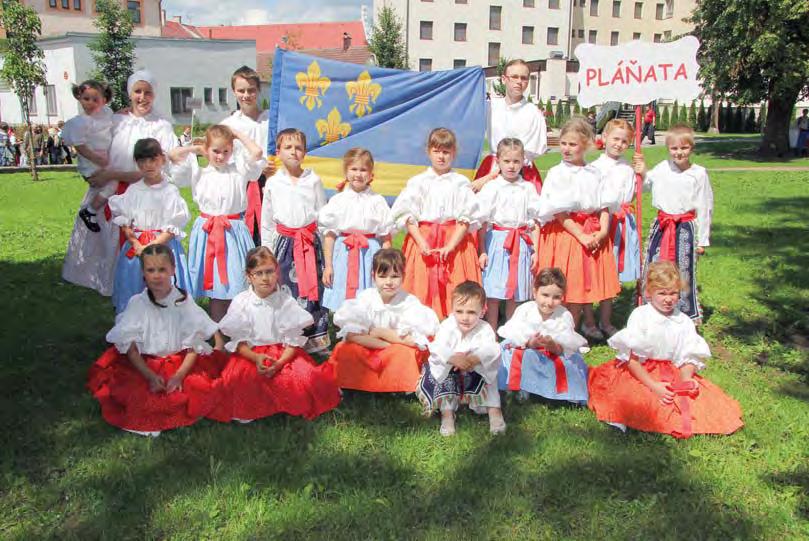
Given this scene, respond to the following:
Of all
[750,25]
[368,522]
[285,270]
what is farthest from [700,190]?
[750,25]

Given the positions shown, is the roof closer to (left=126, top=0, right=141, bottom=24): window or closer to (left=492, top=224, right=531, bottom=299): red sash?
(left=126, top=0, right=141, bottom=24): window

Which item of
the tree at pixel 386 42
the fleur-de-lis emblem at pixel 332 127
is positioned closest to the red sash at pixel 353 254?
the fleur-de-lis emblem at pixel 332 127

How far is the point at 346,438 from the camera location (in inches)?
159

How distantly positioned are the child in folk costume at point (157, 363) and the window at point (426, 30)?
50034mm

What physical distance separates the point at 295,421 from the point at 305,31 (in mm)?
70542

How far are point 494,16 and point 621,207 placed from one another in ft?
168

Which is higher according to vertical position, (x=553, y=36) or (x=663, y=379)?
(x=553, y=36)

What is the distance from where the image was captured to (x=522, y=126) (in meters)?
5.61

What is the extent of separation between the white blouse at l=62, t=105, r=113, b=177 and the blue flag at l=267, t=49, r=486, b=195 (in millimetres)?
1426

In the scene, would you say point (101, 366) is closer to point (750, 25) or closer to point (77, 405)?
point (77, 405)

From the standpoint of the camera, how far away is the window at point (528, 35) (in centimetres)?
5406

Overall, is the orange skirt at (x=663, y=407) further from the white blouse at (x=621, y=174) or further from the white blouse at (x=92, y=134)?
the white blouse at (x=92, y=134)

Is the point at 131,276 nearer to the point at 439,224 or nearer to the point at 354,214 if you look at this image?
the point at 354,214

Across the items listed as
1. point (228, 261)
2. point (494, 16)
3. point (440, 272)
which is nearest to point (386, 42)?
point (494, 16)
